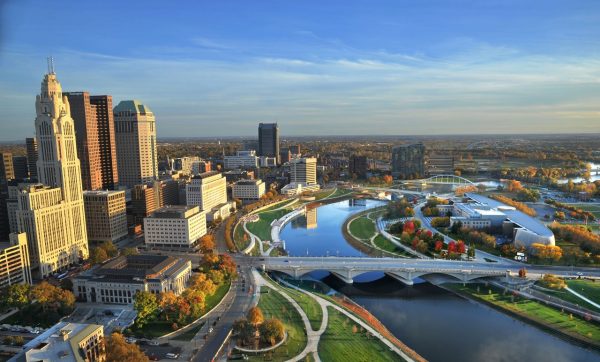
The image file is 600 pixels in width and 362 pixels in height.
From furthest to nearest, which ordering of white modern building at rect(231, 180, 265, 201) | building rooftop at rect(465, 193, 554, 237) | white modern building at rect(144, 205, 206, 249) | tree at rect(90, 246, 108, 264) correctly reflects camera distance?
1. white modern building at rect(231, 180, 265, 201)
2. white modern building at rect(144, 205, 206, 249)
3. building rooftop at rect(465, 193, 554, 237)
4. tree at rect(90, 246, 108, 264)

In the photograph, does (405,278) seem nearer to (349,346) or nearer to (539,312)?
(539,312)

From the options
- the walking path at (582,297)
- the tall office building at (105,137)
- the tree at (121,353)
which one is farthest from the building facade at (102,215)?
the walking path at (582,297)

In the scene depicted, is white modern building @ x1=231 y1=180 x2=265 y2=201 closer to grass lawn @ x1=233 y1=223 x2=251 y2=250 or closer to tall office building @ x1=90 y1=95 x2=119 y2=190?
tall office building @ x1=90 y1=95 x2=119 y2=190

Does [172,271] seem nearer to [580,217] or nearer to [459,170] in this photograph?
[580,217]

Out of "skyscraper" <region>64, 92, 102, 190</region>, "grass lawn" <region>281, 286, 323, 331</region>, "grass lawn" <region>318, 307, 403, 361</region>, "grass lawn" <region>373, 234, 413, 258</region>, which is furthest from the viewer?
"skyscraper" <region>64, 92, 102, 190</region>

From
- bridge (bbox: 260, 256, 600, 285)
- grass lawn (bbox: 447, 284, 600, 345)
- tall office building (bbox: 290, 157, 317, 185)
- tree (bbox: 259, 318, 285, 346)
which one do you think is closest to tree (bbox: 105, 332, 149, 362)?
tree (bbox: 259, 318, 285, 346)

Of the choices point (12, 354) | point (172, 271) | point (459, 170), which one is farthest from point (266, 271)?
point (459, 170)
